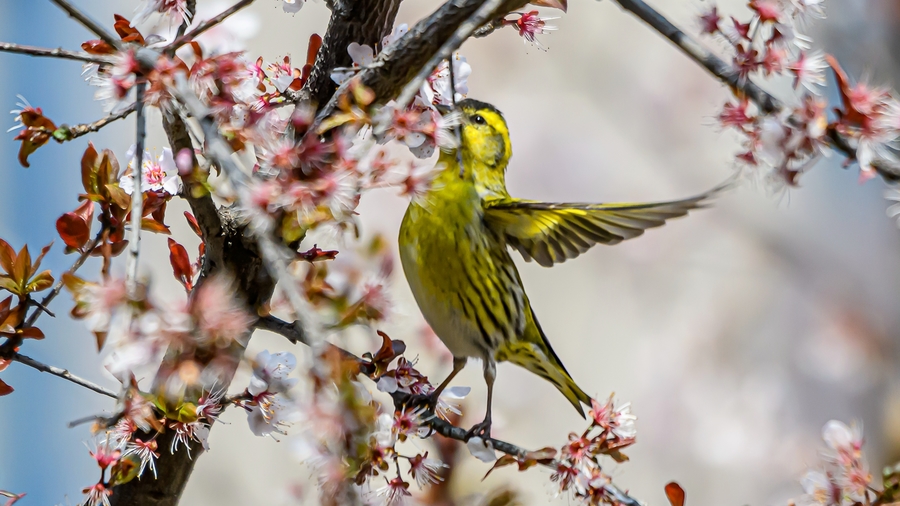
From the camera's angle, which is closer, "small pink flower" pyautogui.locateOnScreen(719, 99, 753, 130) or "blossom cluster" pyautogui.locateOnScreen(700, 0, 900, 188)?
"blossom cluster" pyautogui.locateOnScreen(700, 0, 900, 188)

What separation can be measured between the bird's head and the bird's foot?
26.2 inches

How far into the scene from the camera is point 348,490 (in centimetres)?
72

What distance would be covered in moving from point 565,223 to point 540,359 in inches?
17.8

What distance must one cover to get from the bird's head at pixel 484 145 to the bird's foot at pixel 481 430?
2.18ft

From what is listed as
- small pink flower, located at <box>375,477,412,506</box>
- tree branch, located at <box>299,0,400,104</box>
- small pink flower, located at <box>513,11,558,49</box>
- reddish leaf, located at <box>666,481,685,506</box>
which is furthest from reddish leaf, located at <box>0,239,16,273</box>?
reddish leaf, located at <box>666,481,685,506</box>

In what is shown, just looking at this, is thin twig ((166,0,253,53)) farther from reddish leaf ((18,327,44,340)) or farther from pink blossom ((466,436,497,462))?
pink blossom ((466,436,497,462))

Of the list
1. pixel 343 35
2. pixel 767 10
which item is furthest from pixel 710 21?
pixel 343 35

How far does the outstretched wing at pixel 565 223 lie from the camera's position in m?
1.46

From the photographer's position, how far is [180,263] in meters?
1.37

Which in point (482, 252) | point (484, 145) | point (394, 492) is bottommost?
point (394, 492)

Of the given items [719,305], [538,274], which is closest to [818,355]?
[719,305]

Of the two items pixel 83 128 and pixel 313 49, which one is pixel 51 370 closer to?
pixel 83 128

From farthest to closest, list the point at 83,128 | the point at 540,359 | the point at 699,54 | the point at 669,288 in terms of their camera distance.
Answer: the point at 669,288
the point at 540,359
the point at 83,128
the point at 699,54

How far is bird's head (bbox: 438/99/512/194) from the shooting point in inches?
79.7
